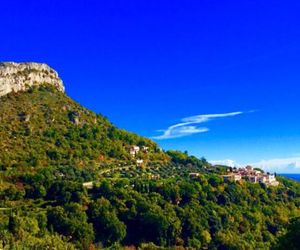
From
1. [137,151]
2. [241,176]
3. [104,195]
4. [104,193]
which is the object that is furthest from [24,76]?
[241,176]

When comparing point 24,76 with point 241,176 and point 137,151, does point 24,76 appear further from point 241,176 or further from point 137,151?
point 241,176

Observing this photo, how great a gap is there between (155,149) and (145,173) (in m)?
24.4

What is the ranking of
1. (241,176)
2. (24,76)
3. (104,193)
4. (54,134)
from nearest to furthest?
(104,193)
(54,134)
(241,176)
(24,76)

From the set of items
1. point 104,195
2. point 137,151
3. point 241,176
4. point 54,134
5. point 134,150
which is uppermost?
point 54,134

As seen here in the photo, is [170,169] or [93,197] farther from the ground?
[170,169]

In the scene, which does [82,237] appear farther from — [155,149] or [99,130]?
[155,149]

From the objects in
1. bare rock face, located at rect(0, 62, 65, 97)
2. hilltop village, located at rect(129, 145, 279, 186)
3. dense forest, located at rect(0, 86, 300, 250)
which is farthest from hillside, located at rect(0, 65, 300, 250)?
bare rock face, located at rect(0, 62, 65, 97)

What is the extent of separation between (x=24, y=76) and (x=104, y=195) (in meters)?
52.7

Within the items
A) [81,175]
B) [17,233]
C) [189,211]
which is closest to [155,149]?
[81,175]

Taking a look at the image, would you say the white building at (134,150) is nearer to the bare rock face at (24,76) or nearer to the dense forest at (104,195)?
the dense forest at (104,195)

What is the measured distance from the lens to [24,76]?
407 ft

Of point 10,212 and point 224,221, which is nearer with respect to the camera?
point 10,212

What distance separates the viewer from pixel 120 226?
7444 cm

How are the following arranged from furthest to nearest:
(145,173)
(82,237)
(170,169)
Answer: (170,169), (145,173), (82,237)
